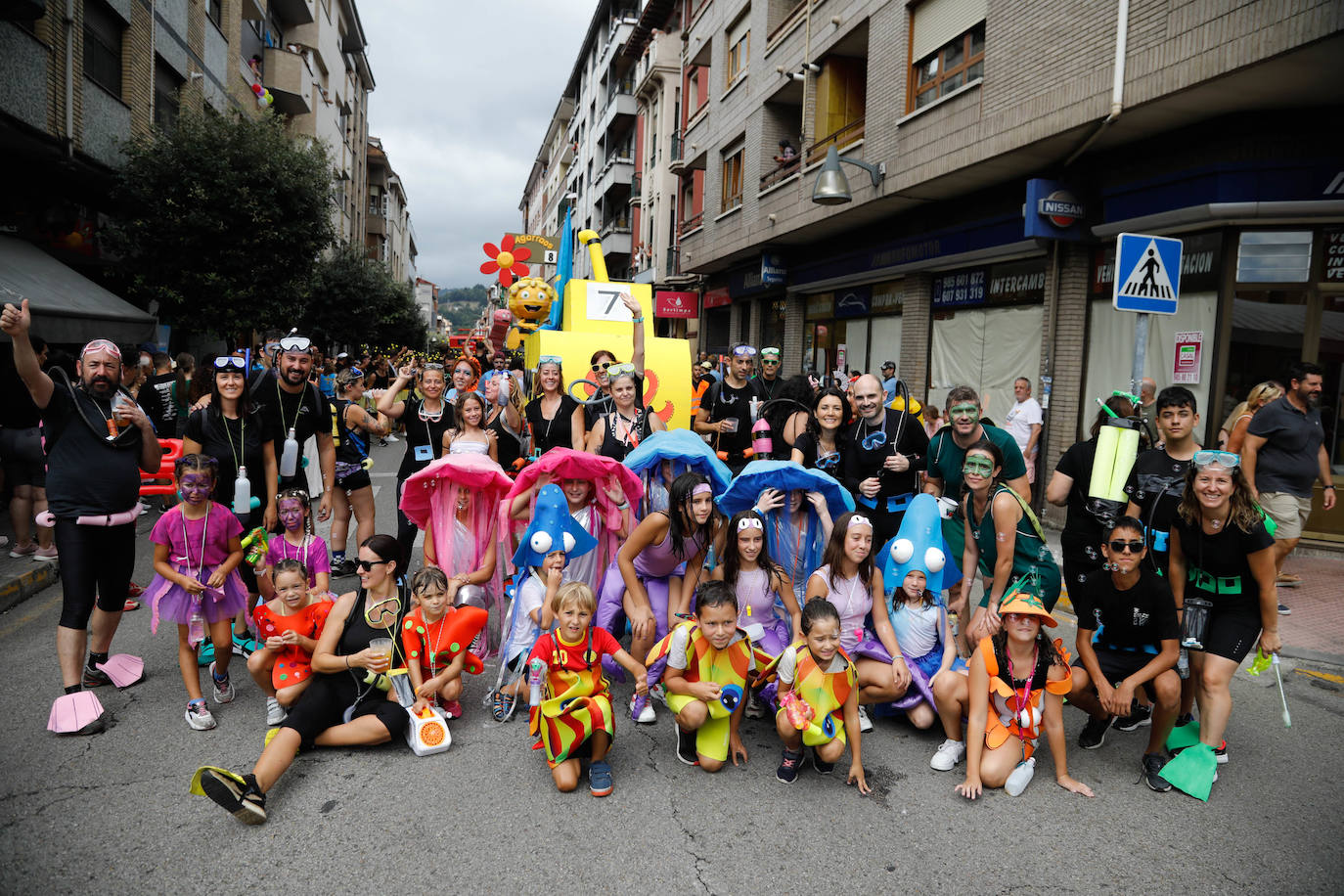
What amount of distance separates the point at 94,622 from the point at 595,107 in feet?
135

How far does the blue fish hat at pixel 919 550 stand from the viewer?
4262 millimetres

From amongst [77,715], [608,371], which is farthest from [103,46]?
[77,715]

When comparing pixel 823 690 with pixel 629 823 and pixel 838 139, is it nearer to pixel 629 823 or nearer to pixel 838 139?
pixel 629 823

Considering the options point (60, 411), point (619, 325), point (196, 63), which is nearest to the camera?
point (60, 411)

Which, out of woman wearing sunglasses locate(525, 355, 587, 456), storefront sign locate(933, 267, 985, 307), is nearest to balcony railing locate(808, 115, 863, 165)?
storefront sign locate(933, 267, 985, 307)

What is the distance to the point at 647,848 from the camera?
316cm

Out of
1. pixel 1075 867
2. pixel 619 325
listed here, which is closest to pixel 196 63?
pixel 619 325

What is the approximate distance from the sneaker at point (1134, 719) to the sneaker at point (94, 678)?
226 inches

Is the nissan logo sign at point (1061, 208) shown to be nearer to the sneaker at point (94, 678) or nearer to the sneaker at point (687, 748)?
the sneaker at point (687, 748)

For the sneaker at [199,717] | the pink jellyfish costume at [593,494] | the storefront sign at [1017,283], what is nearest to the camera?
the sneaker at [199,717]

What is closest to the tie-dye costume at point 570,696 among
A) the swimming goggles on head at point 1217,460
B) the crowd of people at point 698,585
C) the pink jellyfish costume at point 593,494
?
the crowd of people at point 698,585

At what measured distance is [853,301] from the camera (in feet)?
50.9

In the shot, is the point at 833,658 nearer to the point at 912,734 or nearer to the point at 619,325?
the point at 912,734

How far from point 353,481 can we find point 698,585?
141 inches
